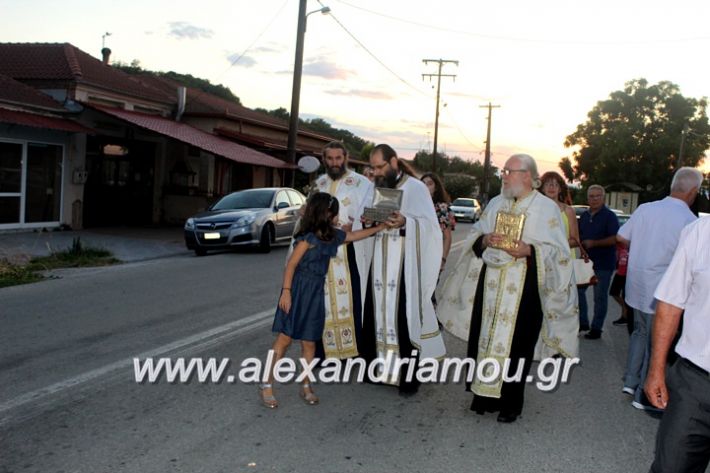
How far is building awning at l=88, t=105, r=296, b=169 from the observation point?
67.5ft

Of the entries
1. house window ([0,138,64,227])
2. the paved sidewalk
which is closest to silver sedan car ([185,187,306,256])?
the paved sidewalk

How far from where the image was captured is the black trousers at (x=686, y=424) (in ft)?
9.10

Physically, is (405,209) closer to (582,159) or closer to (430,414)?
(430,414)

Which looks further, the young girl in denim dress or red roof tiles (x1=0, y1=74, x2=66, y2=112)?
red roof tiles (x1=0, y1=74, x2=66, y2=112)

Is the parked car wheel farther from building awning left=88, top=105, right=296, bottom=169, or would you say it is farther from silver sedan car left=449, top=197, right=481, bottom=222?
silver sedan car left=449, top=197, right=481, bottom=222

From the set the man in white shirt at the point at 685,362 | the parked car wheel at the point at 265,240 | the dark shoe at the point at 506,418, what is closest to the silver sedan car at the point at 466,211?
the parked car wheel at the point at 265,240

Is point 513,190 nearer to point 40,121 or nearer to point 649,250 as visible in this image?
point 649,250

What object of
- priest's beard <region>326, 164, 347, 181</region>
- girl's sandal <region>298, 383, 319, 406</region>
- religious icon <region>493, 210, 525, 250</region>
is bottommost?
girl's sandal <region>298, 383, 319, 406</region>

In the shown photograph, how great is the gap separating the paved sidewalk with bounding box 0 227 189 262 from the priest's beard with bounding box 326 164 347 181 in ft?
28.9

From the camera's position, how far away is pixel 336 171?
5867mm

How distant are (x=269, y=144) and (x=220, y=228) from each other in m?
12.9

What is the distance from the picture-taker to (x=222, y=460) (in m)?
4.19

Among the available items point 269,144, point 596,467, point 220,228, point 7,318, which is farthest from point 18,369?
point 269,144

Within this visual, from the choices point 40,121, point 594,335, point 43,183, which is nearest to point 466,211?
point 43,183
